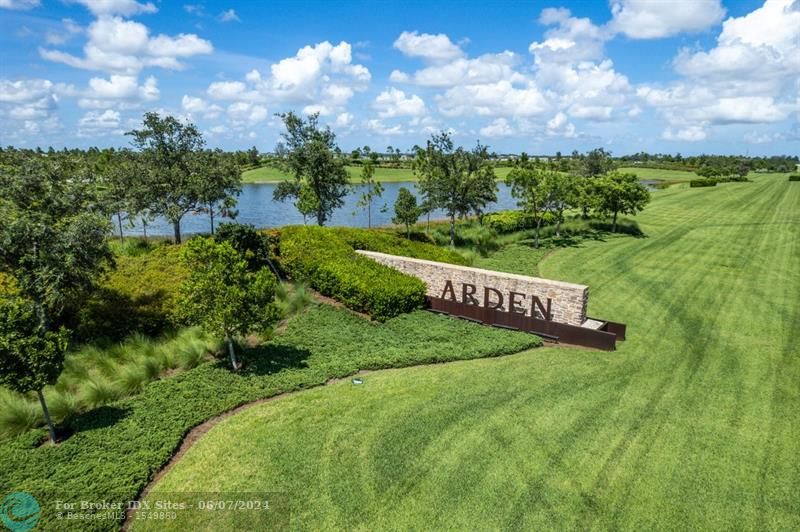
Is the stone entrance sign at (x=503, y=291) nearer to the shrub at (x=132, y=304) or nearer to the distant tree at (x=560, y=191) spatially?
the shrub at (x=132, y=304)

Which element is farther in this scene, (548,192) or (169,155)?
(548,192)

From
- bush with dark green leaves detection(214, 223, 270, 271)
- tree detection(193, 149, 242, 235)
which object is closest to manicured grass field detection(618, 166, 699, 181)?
tree detection(193, 149, 242, 235)

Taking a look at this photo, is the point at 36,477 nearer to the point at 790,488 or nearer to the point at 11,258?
the point at 11,258

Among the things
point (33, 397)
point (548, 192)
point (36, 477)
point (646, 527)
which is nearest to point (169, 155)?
point (33, 397)

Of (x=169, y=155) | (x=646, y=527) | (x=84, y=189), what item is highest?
(x=169, y=155)

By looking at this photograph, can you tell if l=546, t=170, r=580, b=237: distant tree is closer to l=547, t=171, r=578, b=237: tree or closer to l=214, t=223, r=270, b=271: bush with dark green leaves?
l=547, t=171, r=578, b=237: tree

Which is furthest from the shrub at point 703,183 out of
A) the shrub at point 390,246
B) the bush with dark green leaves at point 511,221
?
the shrub at point 390,246
